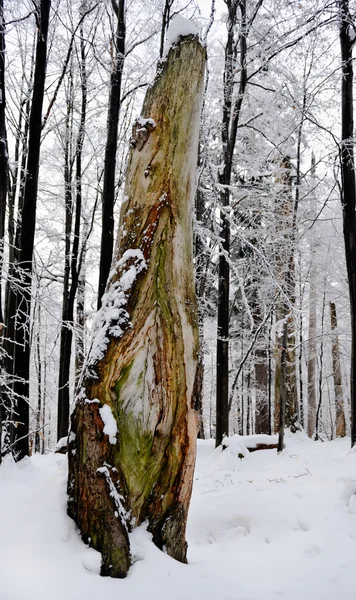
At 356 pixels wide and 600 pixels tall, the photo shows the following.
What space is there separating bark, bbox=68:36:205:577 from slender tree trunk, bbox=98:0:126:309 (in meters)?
3.99

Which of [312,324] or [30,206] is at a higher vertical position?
[30,206]

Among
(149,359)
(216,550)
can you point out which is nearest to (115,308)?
(149,359)

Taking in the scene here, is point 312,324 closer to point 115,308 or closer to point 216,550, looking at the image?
point 216,550

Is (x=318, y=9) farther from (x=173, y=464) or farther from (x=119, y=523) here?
(x=119, y=523)

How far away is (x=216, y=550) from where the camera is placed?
10.8 feet

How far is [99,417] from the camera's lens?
99.0 inches

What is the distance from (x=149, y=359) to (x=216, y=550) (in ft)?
5.98

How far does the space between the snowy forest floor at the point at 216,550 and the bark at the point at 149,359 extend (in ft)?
0.51

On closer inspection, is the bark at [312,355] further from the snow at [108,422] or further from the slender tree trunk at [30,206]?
the snow at [108,422]

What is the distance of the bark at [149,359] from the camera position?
2471 millimetres

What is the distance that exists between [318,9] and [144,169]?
6566mm

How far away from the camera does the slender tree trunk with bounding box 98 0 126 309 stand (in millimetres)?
7145

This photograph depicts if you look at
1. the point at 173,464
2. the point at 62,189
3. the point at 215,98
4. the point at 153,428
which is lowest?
the point at 173,464

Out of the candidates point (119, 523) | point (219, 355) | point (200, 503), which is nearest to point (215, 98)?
point (219, 355)
